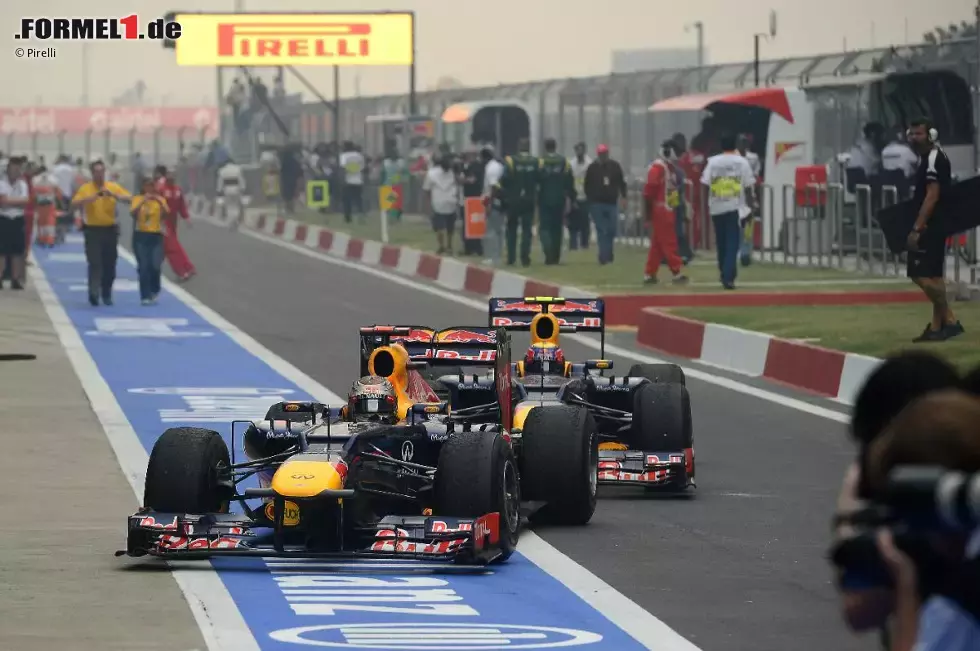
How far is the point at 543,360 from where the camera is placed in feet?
40.9

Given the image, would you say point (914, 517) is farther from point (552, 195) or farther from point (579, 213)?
point (579, 213)

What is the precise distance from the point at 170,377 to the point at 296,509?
10.1 m

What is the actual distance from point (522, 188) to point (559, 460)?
22.2 metres

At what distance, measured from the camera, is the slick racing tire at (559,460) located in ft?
34.6

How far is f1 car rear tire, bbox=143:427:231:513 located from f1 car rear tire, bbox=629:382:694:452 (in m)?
2.70

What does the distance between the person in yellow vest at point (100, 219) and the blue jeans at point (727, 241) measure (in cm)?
651

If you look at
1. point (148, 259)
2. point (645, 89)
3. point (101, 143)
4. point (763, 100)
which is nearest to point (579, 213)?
point (763, 100)

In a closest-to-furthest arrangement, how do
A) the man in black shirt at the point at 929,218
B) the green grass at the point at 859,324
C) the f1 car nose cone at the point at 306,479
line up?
1. the f1 car nose cone at the point at 306,479
2. the man in black shirt at the point at 929,218
3. the green grass at the point at 859,324

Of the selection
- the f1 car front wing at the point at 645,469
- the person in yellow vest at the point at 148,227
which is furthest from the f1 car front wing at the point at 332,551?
the person in yellow vest at the point at 148,227

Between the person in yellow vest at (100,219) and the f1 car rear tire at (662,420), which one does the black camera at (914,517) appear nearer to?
the f1 car rear tire at (662,420)

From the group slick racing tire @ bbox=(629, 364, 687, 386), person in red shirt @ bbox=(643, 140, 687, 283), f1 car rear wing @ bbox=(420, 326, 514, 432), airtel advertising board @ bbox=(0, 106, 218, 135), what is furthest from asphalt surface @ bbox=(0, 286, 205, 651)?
airtel advertising board @ bbox=(0, 106, 218, 135)

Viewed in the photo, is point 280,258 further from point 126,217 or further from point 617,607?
point 617,607

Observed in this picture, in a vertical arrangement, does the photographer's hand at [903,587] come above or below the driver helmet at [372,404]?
above

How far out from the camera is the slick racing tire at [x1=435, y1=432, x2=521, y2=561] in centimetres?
953
